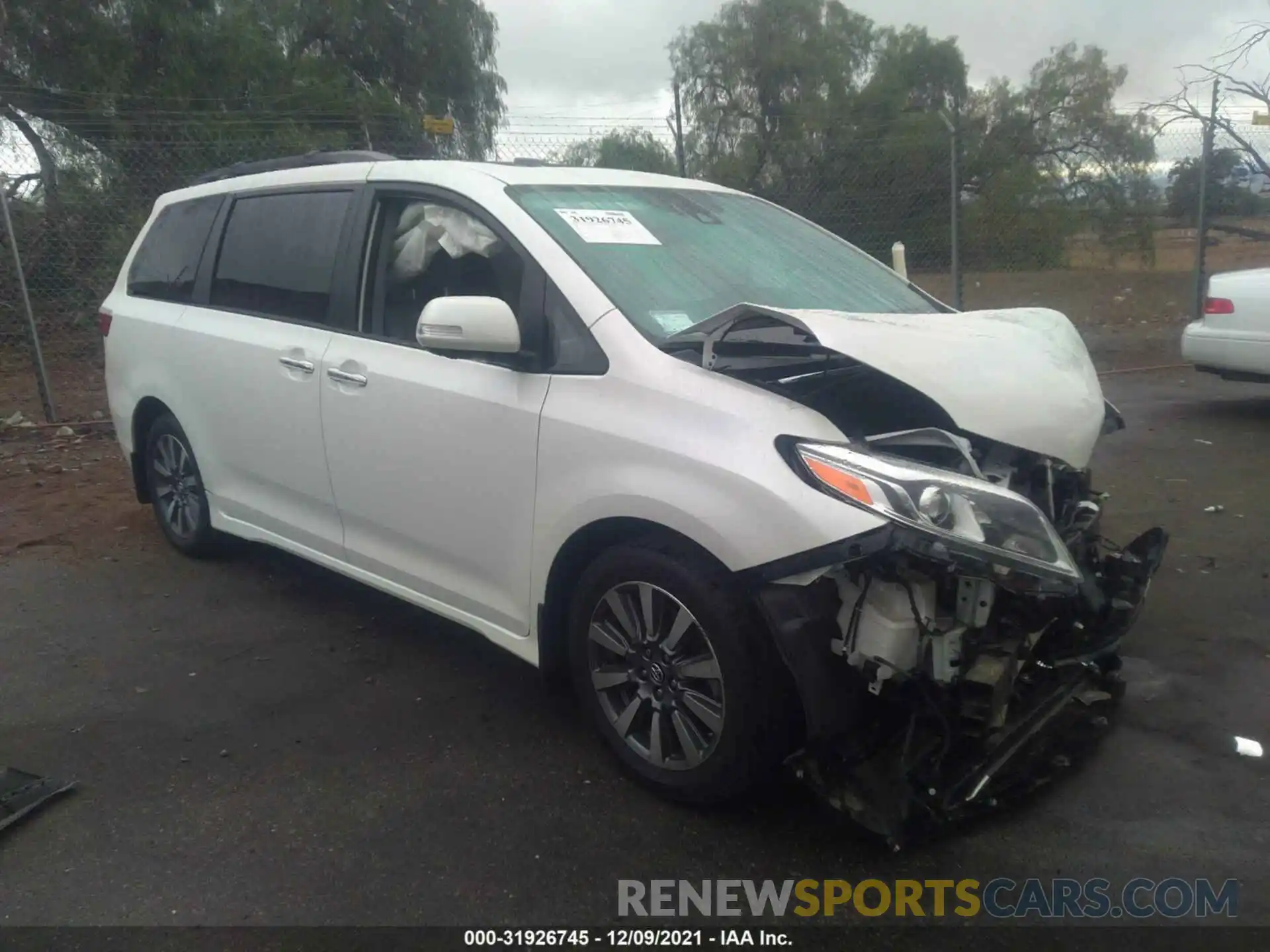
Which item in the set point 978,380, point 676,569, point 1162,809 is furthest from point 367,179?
point 1162,809

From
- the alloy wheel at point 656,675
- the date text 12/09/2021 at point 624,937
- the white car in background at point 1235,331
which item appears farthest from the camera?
the white car in background at point 1235,331

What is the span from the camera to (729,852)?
115 inches

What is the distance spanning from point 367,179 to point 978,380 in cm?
242

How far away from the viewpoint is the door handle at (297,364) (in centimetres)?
413

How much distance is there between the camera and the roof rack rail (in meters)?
4.58

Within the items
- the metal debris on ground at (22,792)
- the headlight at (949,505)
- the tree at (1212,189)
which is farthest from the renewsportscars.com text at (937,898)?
the tree at (1212,189)

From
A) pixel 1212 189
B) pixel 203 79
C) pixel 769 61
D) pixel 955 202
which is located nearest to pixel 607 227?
pixel 955 202

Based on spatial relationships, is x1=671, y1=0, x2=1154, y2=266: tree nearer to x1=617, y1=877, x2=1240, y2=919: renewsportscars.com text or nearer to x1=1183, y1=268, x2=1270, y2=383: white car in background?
x1=1183, y1=268, x2=1270, y2=383: white car in background

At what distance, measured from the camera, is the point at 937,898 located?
8.96ft

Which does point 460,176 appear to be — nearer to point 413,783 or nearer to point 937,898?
Answer: point 413,783

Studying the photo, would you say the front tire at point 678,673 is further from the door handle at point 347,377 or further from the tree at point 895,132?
the tree at point 895,132

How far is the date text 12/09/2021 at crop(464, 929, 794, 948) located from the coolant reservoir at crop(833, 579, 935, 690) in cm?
67

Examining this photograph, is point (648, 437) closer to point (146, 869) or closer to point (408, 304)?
point (408, 304)

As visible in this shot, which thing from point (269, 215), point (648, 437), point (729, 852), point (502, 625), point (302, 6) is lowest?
point (729, 852)
